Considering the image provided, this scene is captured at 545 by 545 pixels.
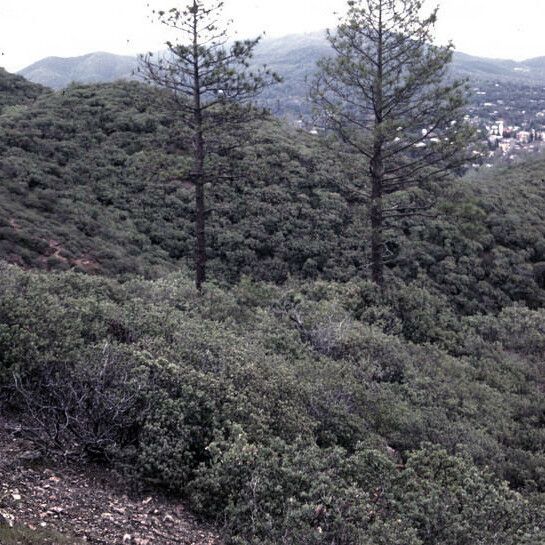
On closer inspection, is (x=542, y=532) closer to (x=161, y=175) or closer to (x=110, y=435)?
(x=110, y=435)

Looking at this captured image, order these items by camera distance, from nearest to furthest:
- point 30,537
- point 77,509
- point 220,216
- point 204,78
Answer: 1. point 30,537
2. point 77,509
3. point 204,78
4. point 220,216

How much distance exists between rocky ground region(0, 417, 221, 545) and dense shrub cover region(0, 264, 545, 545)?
0.54 feet

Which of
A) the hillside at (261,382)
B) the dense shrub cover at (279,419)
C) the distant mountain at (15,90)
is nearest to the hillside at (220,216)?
the hillside at (261,382)

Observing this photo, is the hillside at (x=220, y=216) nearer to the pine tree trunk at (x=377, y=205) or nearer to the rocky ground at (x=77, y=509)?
the pine tree trunk at (x=377, y=205)

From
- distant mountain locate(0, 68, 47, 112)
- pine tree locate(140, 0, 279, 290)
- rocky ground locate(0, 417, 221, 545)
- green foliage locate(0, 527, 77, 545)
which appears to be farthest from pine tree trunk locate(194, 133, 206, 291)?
distant mountain locate(0, 68, 47, 112)

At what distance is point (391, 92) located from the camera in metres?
12.4

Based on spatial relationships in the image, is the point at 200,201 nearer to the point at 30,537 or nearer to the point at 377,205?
the point at 377,205

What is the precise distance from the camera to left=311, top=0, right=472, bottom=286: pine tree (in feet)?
39.2

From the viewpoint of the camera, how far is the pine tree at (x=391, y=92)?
39.2 feet

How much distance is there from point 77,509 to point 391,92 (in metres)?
11.2

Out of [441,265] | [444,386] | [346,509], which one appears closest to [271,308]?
[444,386]

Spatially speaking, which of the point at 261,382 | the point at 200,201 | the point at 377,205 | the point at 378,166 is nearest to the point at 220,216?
the point at 200,201

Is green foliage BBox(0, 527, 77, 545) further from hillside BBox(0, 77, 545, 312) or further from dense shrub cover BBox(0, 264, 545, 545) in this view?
hillside BBox(0, 77, 545, 312)

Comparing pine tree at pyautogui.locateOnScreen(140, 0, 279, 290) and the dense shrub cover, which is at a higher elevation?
pine tree at pyautogui.locateOnScreen(140, 0, 279, 290)
